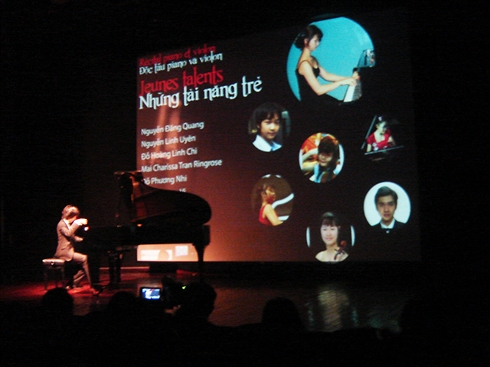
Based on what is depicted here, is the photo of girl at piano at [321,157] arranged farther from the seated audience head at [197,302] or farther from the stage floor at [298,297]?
the seated audience head at [197,302]

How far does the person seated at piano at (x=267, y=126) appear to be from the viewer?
7449 millimetres

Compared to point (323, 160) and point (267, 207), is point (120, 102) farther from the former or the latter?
point (323, 160)

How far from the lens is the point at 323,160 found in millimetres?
7113

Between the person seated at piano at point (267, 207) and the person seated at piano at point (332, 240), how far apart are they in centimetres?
67

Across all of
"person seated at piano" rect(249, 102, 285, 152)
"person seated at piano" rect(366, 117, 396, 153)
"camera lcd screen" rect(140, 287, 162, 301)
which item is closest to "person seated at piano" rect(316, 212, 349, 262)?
"person seated at piano" rect(366, 117, 396, 153)

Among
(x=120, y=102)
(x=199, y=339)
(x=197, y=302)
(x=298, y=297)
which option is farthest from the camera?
(x=120, y=102)

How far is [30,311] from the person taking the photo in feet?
7.45

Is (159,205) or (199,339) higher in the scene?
(159,205)

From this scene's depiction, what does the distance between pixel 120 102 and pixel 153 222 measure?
350 cm

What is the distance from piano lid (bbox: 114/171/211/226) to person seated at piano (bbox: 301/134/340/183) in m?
1.60

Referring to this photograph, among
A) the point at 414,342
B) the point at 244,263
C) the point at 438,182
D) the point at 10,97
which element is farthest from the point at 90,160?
the point at 414,342

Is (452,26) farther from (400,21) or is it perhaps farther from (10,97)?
(10,97)

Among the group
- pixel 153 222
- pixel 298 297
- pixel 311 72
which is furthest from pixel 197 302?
pixel 311 72

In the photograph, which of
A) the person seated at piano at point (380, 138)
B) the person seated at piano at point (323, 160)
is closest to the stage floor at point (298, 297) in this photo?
the person seated at piano at point (323, 160)
